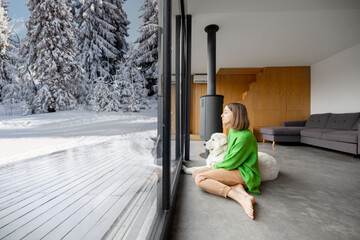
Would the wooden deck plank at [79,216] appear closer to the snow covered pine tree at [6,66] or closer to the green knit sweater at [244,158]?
the snow covered pine tree at [6,66]

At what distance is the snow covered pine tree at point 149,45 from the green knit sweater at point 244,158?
2.60ft

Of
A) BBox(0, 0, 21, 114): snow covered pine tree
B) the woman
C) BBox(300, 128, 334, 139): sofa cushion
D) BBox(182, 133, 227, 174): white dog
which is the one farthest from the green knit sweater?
BBox(300, 128, 334, 139): sofa cushion

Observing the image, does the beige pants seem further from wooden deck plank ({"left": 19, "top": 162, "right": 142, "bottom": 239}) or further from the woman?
wooden deck plank ({"left": 19, "top": 162, "right": 142, "bottom": 239})

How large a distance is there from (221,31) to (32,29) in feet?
12.0

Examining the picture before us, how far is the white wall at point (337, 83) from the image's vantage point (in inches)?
156

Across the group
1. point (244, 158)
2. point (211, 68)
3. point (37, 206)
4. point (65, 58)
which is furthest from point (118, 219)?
point (211, 68)

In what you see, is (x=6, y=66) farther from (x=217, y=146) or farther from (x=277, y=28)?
(x=277, y=28)

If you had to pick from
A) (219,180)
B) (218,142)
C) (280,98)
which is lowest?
(219,180)

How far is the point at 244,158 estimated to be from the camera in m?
1.40

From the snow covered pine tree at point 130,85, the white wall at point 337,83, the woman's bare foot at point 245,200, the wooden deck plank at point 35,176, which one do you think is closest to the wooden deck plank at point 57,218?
the wooden deck plank at point 35,176

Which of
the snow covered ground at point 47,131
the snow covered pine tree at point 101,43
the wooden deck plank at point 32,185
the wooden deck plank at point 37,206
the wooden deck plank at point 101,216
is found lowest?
the wooden deck plank at point 101,216

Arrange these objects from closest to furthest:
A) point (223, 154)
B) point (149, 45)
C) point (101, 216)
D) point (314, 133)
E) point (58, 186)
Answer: point (58, 186), point (101, 216), point (149, 45), point (223, 154), point (314, 133)

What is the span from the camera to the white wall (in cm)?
396

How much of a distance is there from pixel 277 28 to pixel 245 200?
3376 millimetres
